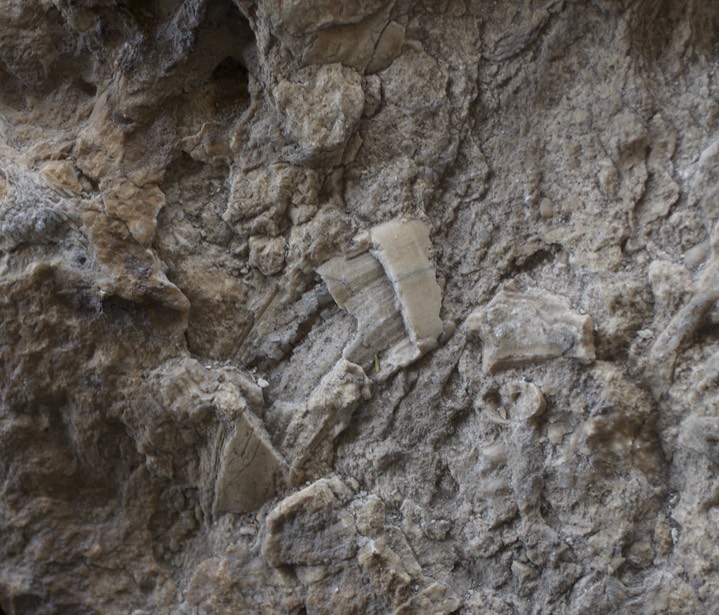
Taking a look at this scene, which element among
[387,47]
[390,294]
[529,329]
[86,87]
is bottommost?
[529,329]

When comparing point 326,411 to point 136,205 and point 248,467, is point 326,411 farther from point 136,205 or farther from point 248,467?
point 136,205

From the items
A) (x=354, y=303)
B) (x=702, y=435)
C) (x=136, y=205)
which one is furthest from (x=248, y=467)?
(x=702, y=435)

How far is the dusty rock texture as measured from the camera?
114 cm

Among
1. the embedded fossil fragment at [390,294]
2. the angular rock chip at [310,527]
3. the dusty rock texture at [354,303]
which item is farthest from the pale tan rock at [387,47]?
the angular rock chip at [310,527]

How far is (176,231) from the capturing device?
4.37 ft

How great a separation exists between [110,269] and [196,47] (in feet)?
1.35

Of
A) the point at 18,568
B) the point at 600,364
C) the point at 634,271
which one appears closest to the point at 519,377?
the point at 600,364

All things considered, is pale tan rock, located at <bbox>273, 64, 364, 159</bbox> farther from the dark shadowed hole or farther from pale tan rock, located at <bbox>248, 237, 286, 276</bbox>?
the dark shadowed hole

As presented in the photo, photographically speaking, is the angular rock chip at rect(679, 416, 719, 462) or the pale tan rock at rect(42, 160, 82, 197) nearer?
the angular rock chip at rect(679, 416, 719, 462)

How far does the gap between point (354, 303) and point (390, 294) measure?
0.22ft

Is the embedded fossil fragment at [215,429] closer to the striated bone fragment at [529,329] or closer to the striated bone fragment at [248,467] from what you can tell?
the striated bone fragment at [248,467]

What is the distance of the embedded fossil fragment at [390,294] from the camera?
1.25 metres

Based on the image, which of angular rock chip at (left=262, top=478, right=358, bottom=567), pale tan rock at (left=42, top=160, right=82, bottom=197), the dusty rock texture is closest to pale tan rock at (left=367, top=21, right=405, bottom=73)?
the dusty rock texture

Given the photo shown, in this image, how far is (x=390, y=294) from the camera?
1262mm
